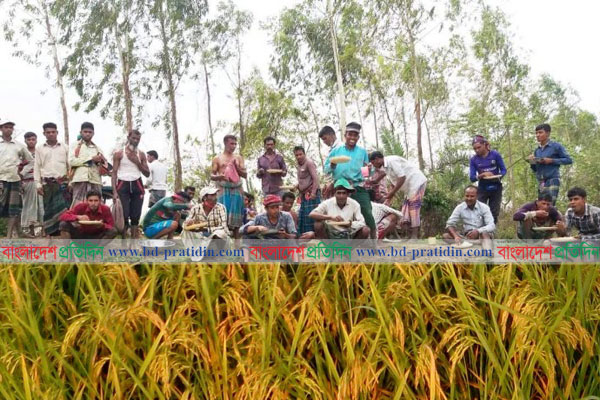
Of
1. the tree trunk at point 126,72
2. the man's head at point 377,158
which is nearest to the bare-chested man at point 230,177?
the man's head at point 377,158

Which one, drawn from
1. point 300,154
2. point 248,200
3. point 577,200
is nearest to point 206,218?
point 300,154

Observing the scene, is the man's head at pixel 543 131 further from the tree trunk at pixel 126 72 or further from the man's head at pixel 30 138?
the tree trunk at pixel 126 72

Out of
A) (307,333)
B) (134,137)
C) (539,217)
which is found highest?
(134,137)

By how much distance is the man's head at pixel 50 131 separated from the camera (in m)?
4.85

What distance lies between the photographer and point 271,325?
6.85ft

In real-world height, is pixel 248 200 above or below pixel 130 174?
below

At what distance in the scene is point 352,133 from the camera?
4312mm

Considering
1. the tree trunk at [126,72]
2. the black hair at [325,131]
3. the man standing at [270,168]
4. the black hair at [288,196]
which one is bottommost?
the black hair at [288,196]

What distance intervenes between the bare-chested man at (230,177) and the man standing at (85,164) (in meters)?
0.88

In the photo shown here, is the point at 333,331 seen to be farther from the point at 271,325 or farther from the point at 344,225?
the point at 344,225

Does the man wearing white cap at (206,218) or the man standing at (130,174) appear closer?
the man wearing white cap at (206,218)

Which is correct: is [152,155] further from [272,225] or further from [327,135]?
[272,225]

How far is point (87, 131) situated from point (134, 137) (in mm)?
344

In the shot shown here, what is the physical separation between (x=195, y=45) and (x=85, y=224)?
7.35 meters
